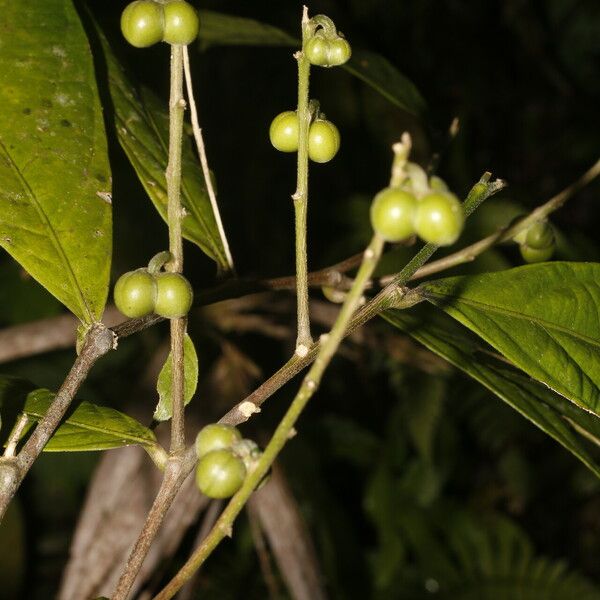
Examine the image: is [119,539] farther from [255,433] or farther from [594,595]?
[594,595]

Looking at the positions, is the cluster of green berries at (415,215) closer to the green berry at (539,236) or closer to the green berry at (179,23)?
the green berry at (179,23)

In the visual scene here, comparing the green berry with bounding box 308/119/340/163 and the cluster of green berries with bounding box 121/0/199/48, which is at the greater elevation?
the cluster of green berries with bounding box 121/0/199/48

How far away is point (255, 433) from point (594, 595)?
5.52ft

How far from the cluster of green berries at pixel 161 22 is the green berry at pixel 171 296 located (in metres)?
0.22

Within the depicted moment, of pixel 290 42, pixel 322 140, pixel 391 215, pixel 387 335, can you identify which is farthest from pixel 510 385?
pixel 387 335

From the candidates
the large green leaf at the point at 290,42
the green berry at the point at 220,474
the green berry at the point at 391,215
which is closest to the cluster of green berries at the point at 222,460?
the green berry at the point at 220,474

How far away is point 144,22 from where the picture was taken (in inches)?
30.6

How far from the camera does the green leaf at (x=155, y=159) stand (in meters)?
1.05

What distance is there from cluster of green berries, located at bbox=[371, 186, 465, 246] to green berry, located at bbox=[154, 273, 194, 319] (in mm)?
244

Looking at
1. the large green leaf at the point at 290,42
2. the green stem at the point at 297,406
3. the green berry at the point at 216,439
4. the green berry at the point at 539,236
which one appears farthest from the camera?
the large green leaf at the point at 290,42

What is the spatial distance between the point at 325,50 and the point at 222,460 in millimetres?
376

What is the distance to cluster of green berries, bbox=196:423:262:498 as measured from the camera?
0.63 m

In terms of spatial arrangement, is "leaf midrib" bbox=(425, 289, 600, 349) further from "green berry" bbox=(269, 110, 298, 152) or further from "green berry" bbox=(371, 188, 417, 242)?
"green berry" bbox=(371, 188, 417, 242)

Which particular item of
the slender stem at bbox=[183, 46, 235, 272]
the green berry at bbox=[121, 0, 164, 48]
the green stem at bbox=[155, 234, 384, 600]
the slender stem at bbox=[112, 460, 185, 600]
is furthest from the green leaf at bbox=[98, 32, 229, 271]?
the green stem at bbox=[155, 234, 384, 600]
